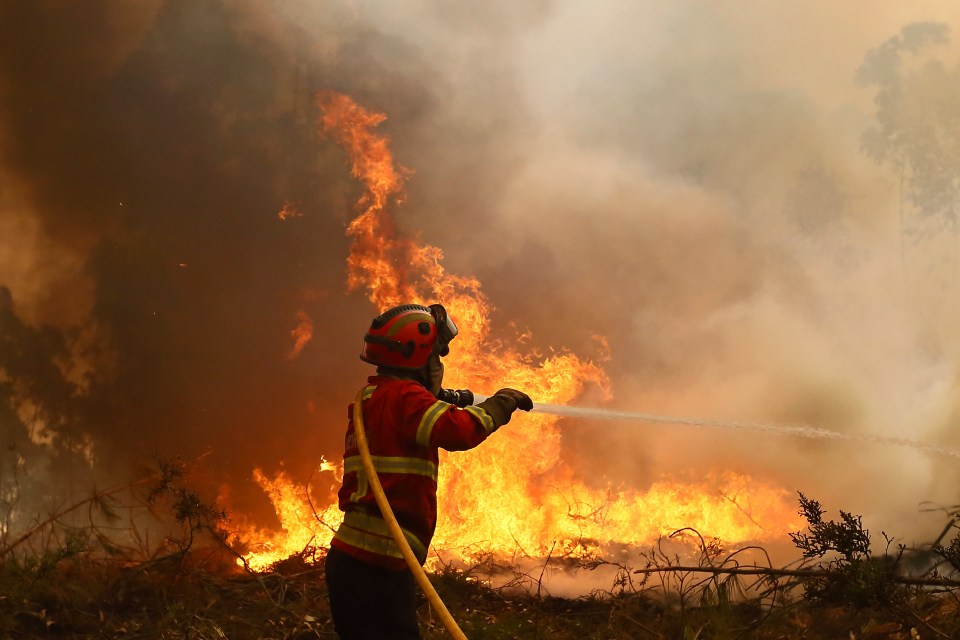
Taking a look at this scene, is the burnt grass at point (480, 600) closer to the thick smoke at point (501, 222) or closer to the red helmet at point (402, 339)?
the thick smoke at point (501, 222)

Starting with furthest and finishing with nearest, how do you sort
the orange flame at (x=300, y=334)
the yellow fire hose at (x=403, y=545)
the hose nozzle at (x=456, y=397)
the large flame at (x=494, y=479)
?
the orange flame at (x=300, y=334) < the large flame at (x=494, y=479) < the hose nozzle at (x=456, y=397) < the yellow fire hose at (x=403, y=545)

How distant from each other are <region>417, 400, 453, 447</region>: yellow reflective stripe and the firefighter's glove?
241 mm

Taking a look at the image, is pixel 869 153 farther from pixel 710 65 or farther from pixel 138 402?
pixel 138 402

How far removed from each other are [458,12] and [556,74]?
1340 mm

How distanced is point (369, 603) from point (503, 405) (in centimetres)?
105

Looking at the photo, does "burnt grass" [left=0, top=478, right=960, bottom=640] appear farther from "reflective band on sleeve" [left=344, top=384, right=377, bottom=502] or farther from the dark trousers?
"reflective band on sleeve" [left=344, top=384, right=377, bottom=502]

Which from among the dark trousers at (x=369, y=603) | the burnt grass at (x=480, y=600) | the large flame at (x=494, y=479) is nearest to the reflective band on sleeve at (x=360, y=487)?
the dark trousers at (x=369, y=603)

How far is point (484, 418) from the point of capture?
3.50 meters

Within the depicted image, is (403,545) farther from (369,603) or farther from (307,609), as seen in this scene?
(307,609)

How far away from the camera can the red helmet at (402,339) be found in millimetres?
3787

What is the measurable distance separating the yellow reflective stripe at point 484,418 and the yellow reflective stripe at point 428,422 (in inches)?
5.3

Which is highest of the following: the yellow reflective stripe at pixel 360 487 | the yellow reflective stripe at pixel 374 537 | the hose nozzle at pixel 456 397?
the hose nozzle at pixel 456 397

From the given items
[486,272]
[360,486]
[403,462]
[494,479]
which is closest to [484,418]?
[403,462]

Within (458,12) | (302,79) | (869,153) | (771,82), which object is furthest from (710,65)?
(302,79)
